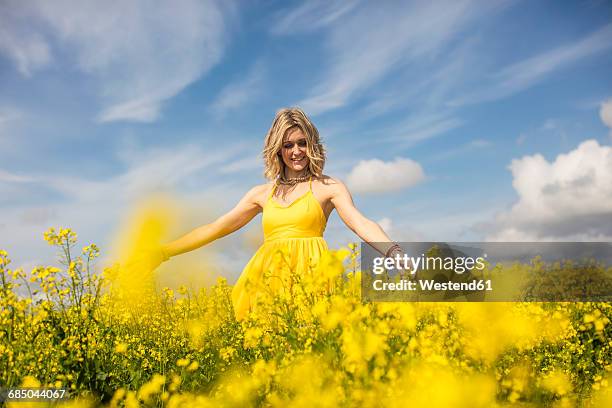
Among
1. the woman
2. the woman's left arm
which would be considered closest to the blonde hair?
the woman

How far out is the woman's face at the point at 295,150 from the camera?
18.3ft

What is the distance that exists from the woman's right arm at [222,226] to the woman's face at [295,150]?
0.46 m

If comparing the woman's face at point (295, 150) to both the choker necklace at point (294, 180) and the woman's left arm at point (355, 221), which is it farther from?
the woman's left arm at point (355, 221)

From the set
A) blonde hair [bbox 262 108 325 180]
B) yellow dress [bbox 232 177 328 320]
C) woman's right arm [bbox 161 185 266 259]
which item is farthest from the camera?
woman's right arm [bbox 161 185 266 259]

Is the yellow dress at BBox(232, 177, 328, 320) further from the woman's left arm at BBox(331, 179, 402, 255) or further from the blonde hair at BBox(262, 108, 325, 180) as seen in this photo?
the blonde hair at BBox(262, 108, 325, 180)

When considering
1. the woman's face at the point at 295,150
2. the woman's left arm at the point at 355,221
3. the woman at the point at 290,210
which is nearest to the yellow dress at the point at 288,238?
the woman at the point at 290,210

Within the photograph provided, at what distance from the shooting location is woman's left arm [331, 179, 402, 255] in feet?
17.1

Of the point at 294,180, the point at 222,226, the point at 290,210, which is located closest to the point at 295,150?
the point at 294,180

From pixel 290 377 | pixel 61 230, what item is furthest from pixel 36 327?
pixel 290 377

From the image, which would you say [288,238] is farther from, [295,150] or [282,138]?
[282,138]

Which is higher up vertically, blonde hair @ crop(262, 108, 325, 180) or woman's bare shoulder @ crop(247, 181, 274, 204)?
blonde hair @ crop(262, 108, 325, 180)

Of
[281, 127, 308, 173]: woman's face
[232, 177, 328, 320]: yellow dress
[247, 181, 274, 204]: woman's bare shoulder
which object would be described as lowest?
[232, 177, 328, 320]: yellow dress

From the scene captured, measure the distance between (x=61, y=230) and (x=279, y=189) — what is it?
2276 millimetres

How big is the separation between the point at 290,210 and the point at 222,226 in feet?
3.22
